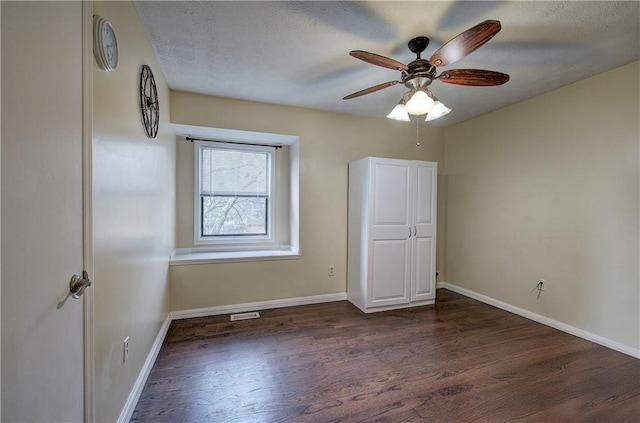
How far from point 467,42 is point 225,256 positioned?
296cm

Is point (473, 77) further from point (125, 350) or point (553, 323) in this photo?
point (125, 350)

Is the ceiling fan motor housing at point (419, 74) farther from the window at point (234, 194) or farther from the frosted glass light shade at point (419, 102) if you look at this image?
the window at point (234, 194)

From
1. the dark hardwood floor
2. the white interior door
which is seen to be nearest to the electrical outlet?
the dark hardwood floor

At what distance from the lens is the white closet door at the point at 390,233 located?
3.18m

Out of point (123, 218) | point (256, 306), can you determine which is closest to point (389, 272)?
point (256, 306)

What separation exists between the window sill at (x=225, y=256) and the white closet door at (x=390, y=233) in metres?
0.99

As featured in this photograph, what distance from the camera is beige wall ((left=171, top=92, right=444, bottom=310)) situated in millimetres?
3039

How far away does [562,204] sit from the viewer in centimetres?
277

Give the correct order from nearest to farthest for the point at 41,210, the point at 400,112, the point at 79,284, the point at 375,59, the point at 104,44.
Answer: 1. the point at 41,210
2. the point at 79,284
3. the point at 104,44
4. the point at 375,59
5. the point at 400,112

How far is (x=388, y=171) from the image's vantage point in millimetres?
3203

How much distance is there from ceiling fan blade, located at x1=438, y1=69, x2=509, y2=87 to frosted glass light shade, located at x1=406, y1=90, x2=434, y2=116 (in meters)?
0.17

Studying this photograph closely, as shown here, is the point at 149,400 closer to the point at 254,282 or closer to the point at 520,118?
the point at 254,282

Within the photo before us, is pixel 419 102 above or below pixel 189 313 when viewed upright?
above

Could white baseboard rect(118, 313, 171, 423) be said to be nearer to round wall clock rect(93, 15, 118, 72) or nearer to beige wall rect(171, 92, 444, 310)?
beige wall rect(171, 92, 444, 310)
